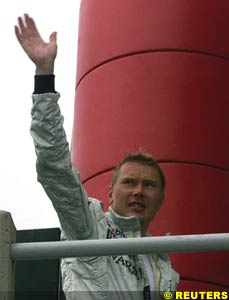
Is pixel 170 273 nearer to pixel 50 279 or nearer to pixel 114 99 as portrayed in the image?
pixel 50 279

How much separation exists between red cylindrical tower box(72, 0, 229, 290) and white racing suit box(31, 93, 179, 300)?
200cm

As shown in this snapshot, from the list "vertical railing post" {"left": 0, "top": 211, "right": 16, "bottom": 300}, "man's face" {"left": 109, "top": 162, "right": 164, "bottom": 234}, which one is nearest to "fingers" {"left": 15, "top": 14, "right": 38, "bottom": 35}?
"man's face" {"left": 109, "top": 162, "right": 164, "bottom": 234}

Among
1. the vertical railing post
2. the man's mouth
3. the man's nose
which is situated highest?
the man's nose

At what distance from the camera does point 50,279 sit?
411 centimetres

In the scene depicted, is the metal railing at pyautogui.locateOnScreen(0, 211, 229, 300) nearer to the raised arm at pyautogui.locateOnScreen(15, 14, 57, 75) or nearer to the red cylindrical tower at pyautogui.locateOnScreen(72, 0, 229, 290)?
the raised arm at pyautogui.locateOnScreen(15, 14, 57, 75)

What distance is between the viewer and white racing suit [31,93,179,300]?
3113 mm

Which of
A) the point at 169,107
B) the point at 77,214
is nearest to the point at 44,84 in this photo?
the point at 77,214

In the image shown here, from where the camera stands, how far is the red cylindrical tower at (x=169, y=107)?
5473mm

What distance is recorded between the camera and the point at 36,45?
3.22 meters

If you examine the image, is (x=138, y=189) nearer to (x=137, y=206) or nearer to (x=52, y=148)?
(x=137, y=206)

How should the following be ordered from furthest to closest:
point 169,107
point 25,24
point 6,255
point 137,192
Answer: point 169,107, point 137,192, point 25,24, point 6,255

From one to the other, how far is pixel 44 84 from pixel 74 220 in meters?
0.49

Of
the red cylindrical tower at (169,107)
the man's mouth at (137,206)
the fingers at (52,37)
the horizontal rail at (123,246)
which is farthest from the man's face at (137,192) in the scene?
the red cylindrical tower at (169,107)

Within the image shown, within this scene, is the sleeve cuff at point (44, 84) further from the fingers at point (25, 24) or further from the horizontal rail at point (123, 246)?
the horizontal rail at point (123, 246)
